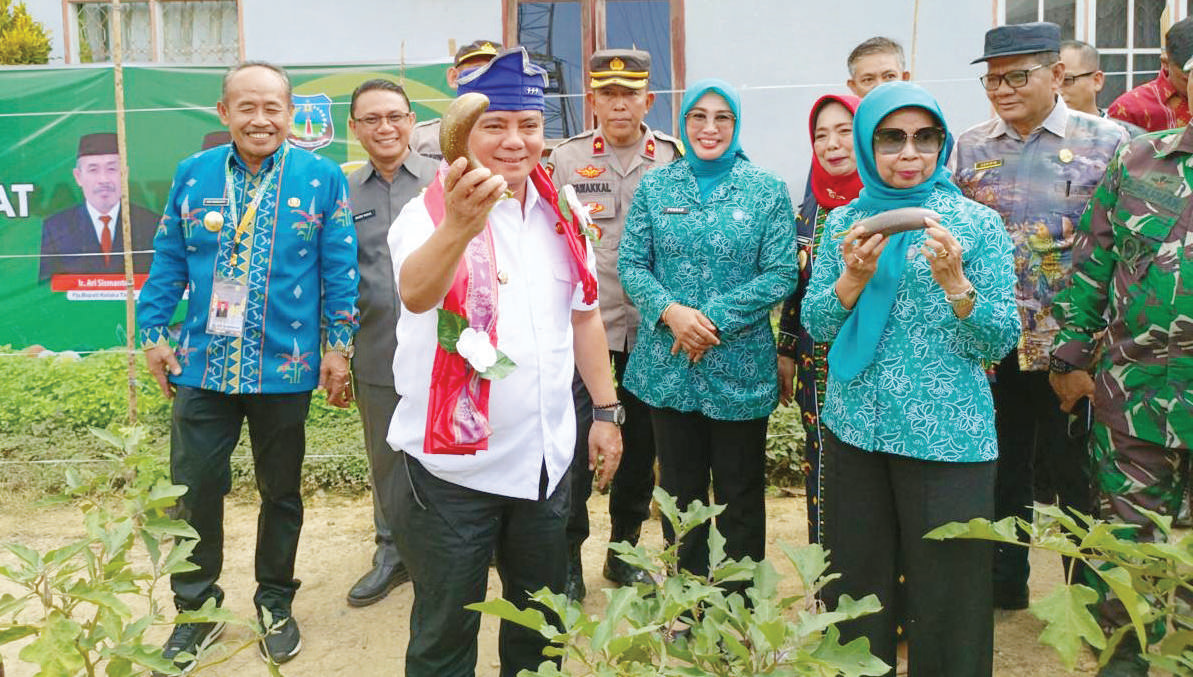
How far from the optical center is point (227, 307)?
3410mm

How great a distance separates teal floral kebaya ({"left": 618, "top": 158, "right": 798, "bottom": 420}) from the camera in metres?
3.39

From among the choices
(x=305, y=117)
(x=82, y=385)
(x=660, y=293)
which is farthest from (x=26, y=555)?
(x=305, y=117)

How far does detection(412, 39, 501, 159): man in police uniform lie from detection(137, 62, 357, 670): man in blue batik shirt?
2.46 feet

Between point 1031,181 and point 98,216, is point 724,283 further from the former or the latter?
point 98,216

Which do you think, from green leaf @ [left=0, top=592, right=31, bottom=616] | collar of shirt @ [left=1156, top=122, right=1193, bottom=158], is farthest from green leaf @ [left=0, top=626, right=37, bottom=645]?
collar of shirt @ [left=1156, top=122, right=1193, bottom=158]

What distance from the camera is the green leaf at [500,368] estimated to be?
220 cm

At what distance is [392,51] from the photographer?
8.12 m

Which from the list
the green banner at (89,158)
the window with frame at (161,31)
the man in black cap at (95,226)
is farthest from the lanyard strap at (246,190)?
the window with frame at (161,31)

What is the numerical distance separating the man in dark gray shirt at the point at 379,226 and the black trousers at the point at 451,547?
1.45 metres

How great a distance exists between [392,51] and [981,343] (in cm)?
656

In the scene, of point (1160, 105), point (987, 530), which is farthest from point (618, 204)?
point (987, 530)

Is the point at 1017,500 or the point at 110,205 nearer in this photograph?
the point at 1017,500

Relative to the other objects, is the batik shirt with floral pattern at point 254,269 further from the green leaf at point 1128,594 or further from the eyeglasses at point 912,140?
the green leaf at point 1128,594

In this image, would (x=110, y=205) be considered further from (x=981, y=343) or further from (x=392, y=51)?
(x=981, y=343)
